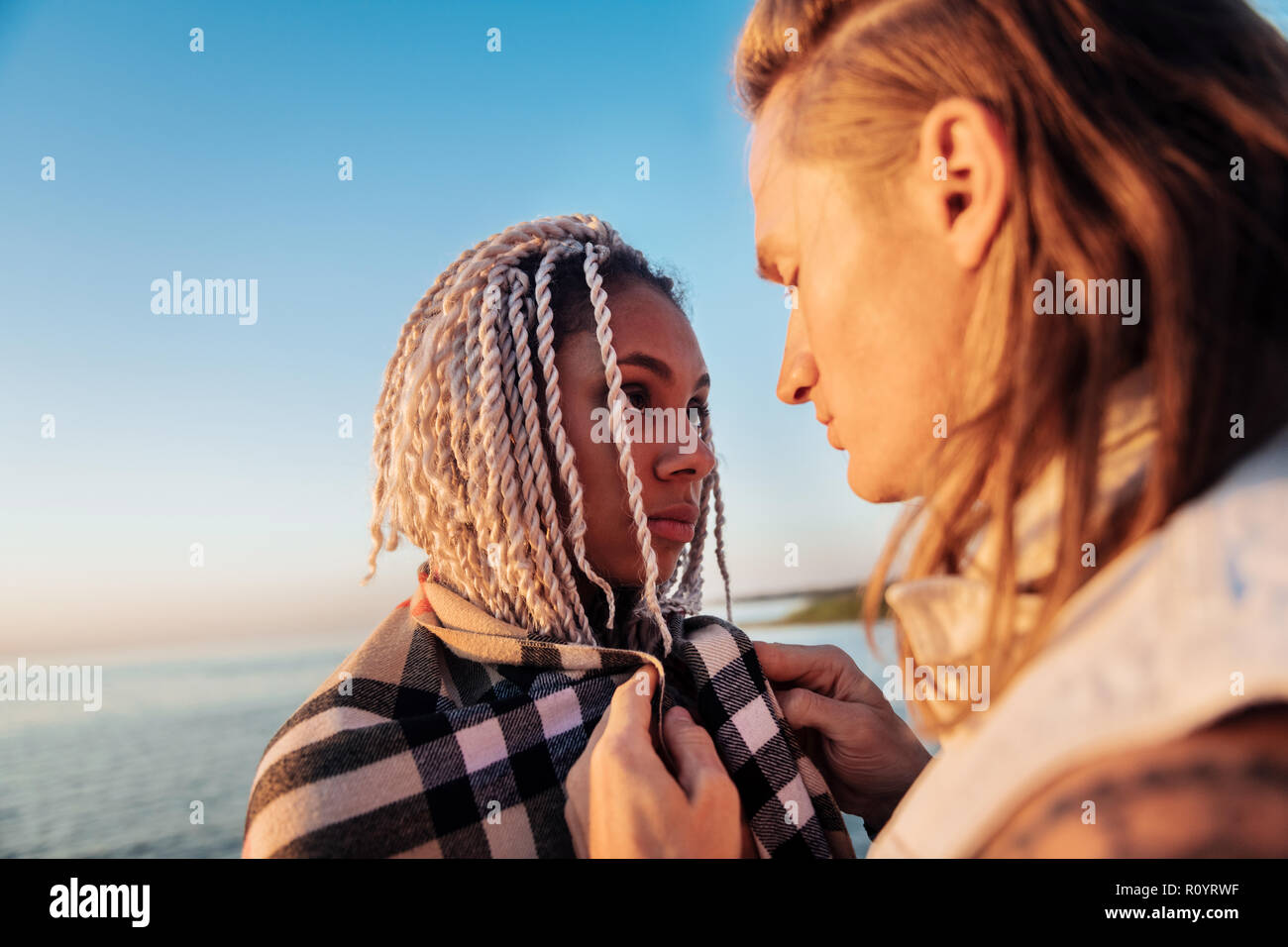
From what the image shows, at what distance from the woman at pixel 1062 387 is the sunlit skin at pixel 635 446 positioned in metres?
0.73

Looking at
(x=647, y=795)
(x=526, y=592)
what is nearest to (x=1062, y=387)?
(x=647, y=795)

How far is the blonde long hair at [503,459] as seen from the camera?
2.00 meters

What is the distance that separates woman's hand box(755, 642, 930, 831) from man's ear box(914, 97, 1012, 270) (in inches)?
45.3

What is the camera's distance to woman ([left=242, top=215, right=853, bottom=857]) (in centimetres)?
162

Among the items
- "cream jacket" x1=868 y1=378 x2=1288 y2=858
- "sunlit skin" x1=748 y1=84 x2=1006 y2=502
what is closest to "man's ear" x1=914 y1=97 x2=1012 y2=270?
"sunlit skin" x1=748 y1=84 x2=1006 y2=502

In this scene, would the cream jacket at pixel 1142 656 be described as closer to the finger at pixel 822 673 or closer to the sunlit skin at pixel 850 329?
the sunlit skin at pixel 850 329

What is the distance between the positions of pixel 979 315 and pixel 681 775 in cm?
100

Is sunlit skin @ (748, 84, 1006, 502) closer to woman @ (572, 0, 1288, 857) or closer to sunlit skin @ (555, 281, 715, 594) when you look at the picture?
woman @ (572, 0, 1288, 857)

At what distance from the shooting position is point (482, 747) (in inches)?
67.8

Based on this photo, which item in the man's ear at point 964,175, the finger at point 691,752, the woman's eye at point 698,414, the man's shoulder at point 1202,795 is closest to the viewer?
the man's shoulder at point 1202,795

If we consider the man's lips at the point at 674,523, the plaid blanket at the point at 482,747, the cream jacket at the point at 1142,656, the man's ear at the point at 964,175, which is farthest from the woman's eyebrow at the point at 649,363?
the cream jacket at the point at 1142,656

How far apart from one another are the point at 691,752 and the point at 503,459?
2.90ft

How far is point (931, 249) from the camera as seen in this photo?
1182 mm

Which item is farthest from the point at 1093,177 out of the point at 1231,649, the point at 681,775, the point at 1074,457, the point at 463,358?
the point at 463,358
